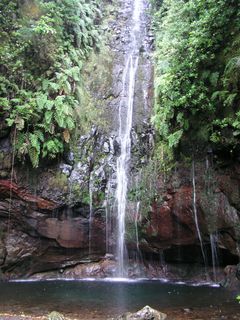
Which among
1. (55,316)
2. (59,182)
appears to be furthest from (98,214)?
(55,316)

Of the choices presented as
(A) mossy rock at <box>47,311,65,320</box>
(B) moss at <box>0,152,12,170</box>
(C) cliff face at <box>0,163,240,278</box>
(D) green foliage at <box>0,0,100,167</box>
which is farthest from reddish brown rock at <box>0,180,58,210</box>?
(A) mossy rock at <box>47,311,65,320</box>

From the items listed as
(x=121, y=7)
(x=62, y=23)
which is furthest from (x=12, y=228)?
(x=121, y=7)

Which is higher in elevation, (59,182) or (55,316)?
(59,182)

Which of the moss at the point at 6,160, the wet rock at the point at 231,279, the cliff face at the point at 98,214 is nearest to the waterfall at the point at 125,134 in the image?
the cliff face at the point at 98,214

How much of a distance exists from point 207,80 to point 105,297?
7.20 metres

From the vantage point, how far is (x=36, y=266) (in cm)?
1443

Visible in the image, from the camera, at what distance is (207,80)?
38.9ft

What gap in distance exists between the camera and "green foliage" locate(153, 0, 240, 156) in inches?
436

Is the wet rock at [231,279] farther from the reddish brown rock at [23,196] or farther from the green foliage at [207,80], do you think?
the reddish brown rock at [23,196]

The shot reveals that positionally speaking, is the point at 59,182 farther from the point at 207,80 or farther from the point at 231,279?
the point at 231,279

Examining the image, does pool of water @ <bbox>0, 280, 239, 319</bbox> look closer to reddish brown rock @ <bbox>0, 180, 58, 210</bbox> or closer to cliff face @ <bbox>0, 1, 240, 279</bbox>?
cliff face @ <bbox>0, 1, 240, 279</bbox>

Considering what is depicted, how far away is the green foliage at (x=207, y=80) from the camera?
11.1 metres

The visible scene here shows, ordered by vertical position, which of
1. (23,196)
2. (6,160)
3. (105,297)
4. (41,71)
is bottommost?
(105,297)

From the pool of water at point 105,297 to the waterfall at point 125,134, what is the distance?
1546 millimetres
